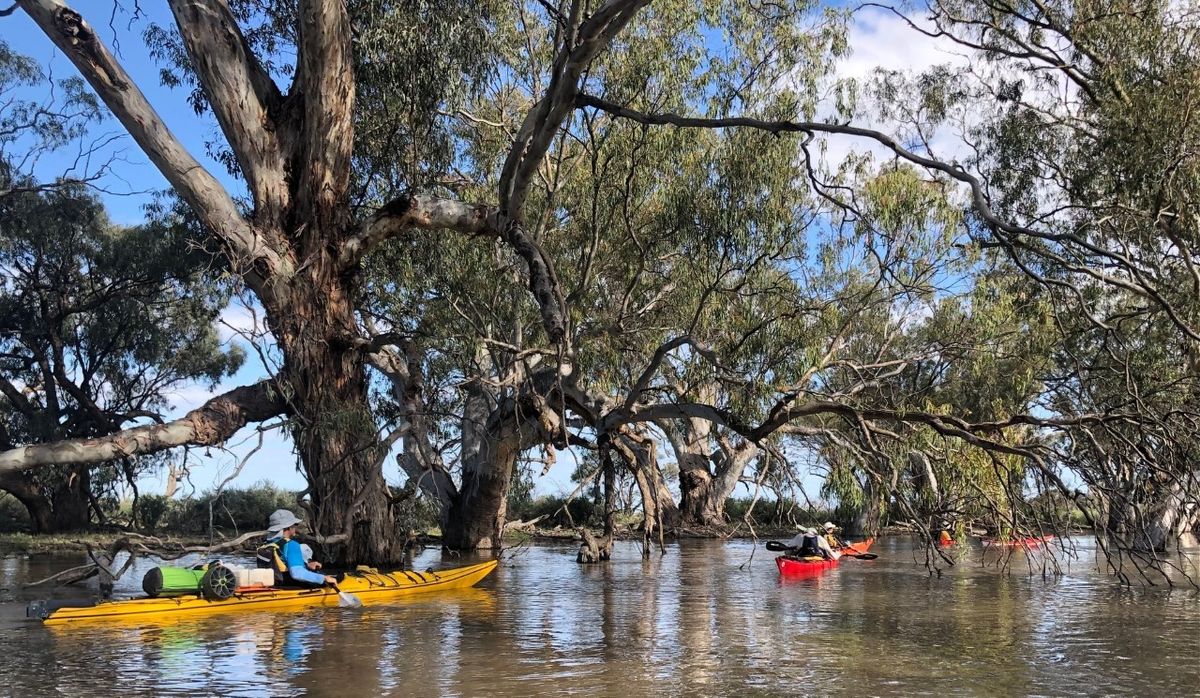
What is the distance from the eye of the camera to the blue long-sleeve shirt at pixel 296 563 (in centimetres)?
1029

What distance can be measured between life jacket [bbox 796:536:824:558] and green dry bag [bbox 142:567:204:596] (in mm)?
8979

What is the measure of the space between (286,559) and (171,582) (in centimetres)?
118

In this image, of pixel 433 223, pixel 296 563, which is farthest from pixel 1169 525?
pixel 296 563

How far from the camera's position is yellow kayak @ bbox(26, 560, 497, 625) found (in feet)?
30.0

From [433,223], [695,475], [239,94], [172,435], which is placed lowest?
[695,475]

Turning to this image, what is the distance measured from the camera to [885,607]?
11000 millimetres

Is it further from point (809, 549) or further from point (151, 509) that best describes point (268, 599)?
point (151, 509)

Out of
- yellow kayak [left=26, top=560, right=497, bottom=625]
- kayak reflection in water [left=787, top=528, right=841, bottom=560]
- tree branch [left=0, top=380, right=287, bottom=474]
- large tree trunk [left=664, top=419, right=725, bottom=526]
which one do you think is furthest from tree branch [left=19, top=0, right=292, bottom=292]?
large tree trunk [left=664, top=419, right=725, bottom=526]

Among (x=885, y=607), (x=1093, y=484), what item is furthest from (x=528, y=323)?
(x=1093, y=484)

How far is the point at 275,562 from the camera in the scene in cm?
1043

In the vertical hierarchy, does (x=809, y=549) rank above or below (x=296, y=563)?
below

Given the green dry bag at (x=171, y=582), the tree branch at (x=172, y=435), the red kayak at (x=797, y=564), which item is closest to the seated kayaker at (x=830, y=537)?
the red kayak at (x=797, y=564)

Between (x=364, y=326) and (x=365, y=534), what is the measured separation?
502 cm

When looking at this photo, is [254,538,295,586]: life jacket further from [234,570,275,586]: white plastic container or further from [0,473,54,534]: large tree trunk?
[0,473,54,534]: large tree trunk
